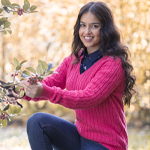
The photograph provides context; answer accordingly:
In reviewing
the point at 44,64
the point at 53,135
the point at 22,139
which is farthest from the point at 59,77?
the point at 22,139

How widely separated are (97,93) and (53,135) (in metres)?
0.42

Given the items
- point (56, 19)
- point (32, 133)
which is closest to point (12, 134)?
point (56, 19)

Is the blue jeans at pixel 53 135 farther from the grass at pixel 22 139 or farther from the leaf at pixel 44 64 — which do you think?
the grass at pixel 22 139

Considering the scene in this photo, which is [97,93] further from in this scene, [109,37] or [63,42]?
[63,42]

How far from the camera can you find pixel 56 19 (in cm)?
299

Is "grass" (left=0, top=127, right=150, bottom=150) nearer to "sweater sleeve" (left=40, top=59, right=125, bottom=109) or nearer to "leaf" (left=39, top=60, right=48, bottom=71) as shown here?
"sweater sleeve" (left=40, top=59, right=125, bottom=109)

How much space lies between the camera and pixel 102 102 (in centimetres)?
132

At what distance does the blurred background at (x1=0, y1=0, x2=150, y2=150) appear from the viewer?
2877 mm

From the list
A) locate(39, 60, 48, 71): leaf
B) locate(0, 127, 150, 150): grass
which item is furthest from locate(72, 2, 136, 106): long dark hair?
locate(0, 127, 150, 150): grass

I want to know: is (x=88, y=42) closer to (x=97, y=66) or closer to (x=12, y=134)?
(x=97, y=66)

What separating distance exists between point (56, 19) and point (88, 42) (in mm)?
1675

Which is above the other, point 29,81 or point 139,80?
point 29,81

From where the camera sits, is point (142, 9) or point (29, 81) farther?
point (142, 9)

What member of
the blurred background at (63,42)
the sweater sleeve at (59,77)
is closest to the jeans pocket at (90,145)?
the sweater sleeve at (59,77)
